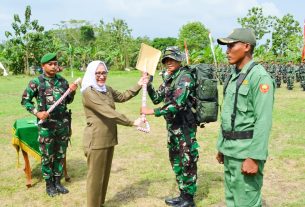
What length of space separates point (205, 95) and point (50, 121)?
2.47 m

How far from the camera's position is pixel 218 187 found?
5.68m

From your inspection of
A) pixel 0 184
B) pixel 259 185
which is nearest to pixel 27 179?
pixel 0 184

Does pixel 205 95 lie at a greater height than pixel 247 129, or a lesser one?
greater

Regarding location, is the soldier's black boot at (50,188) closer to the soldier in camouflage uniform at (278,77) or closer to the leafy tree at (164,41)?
the soldier in camouflage uniform at (278,77)

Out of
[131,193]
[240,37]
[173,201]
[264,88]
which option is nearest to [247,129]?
[264,88]

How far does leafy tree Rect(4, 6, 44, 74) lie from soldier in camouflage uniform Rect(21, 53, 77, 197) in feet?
118

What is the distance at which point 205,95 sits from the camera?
4.45 m

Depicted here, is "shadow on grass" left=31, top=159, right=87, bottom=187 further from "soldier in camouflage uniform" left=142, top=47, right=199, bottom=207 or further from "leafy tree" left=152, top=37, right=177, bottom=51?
"leafy tree" left=152, top=37, right=177, bottom=51

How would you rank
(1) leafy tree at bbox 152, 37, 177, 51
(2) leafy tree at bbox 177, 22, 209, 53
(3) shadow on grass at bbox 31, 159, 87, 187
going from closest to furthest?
(3) shadow on grass at bbox 31, 159, 87, 187 < (1) leafy tree at bbox 152, 37, 177, 51 < (2) leafy tree at bbox 177, 22, 209, 53

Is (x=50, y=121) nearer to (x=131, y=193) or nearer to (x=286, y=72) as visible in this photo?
(x=131, y=193)

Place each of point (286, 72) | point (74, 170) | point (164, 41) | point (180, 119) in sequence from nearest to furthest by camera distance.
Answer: point (180, 119), point (74, 170), point (286, 72), point (164, 41)

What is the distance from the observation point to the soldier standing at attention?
10.1 feet

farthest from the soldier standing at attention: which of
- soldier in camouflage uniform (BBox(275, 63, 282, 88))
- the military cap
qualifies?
soldier in camouflage uniform (BBox(275, 63, 282, 88))

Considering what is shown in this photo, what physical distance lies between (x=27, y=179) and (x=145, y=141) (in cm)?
353
